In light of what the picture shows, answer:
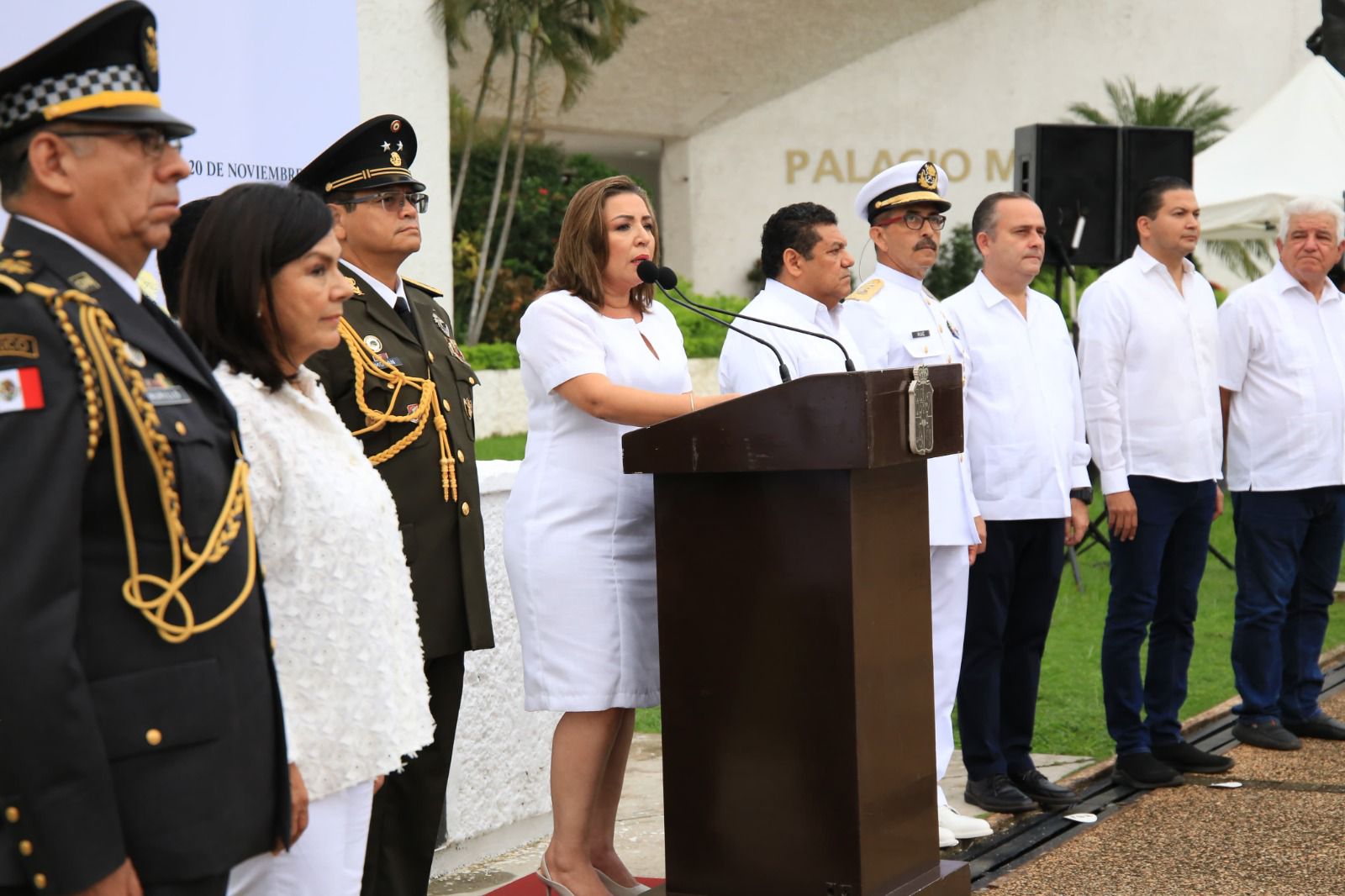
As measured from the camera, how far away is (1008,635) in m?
4.88

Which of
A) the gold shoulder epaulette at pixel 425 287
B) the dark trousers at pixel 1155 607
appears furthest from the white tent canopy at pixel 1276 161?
the gold shoulder epaulette at pixel 425 287

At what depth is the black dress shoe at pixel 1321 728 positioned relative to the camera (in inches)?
219

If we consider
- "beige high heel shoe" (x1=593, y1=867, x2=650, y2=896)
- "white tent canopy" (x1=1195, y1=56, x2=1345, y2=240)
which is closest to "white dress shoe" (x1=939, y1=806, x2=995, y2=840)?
"beige high heel shoe" (x1=593, y1=867, x2=650, y2=896)

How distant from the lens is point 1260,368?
566 cm

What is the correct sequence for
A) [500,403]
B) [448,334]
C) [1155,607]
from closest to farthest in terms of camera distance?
[448,334] < [1155,607] < [500,403]

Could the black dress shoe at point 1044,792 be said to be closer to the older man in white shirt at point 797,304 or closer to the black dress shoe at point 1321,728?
the black dress shoe at point 1321,728

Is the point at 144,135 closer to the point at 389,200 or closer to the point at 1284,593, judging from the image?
the point at 389,200

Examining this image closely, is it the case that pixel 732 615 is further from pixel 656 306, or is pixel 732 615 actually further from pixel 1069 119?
pixel 1069 119

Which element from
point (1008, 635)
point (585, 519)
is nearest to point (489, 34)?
point (1008, 635)

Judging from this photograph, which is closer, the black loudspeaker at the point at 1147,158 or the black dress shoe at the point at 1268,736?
the black dress shoe at the point at 1268,736

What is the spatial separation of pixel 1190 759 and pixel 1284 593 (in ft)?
2.82

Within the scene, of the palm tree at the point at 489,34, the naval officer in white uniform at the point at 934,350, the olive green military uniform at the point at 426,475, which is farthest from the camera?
the palm tree at the point at 489,34

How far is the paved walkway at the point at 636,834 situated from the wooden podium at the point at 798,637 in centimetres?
56

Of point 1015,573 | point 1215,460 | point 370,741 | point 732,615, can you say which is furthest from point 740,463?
point 1215,460
